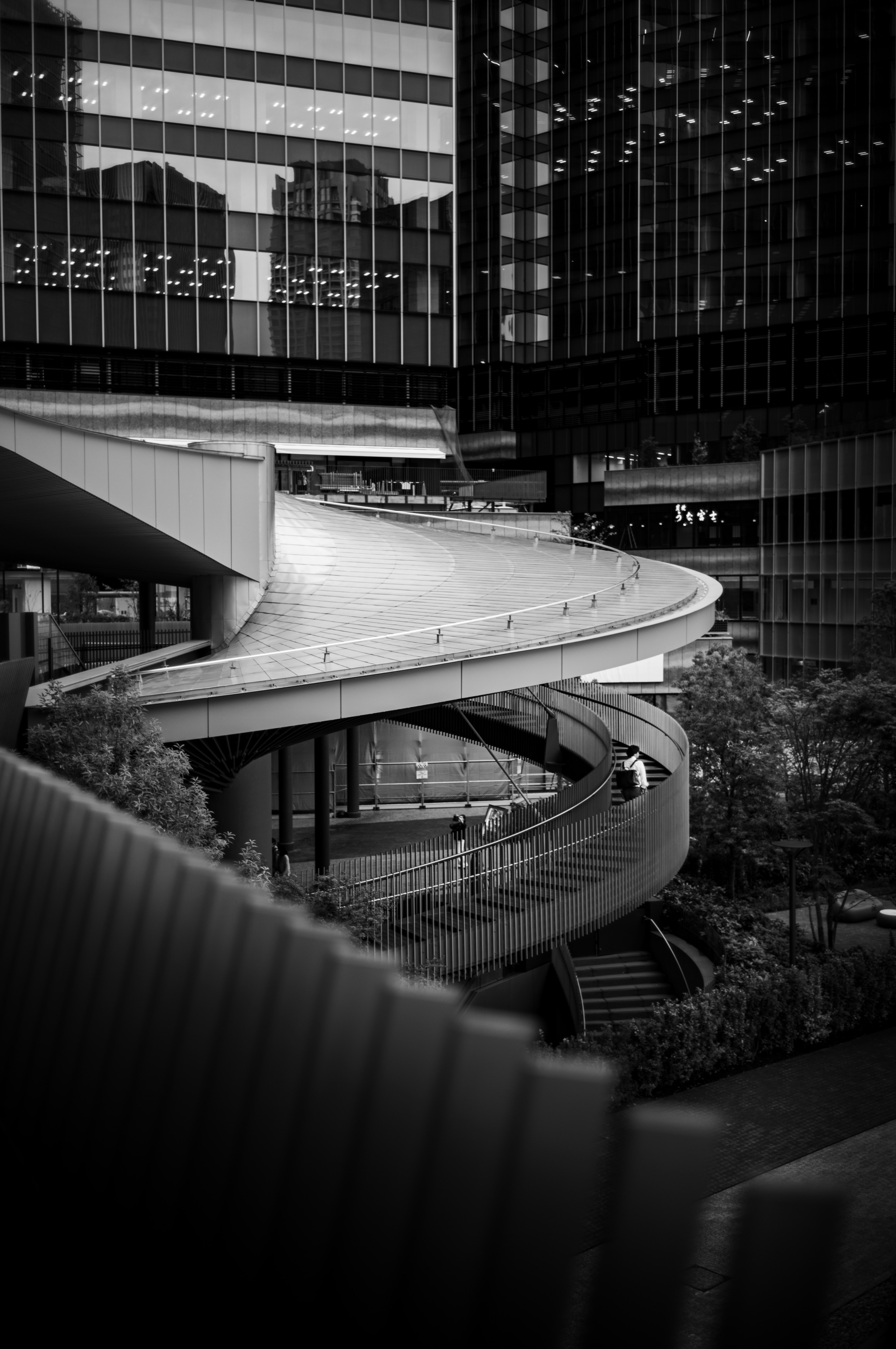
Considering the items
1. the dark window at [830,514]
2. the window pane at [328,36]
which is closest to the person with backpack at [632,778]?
the dark window at [830,514]

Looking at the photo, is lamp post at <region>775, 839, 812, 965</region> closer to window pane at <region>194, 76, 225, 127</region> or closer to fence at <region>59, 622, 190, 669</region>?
fence at <region>59, 622, 190, 669</region>

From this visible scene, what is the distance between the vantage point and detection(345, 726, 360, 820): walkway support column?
42.7m

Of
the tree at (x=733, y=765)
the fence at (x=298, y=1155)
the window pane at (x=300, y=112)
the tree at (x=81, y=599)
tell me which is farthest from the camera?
the window pane at (x=300, y=112)

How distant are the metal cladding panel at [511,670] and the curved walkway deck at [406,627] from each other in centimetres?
2

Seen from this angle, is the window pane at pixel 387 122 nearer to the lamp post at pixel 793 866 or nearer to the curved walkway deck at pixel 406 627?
the curved walkway deck at pixel 406 627

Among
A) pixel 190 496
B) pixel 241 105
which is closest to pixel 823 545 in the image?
pixel 241 105

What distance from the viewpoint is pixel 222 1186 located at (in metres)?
2.85

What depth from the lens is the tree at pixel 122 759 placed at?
15.6m

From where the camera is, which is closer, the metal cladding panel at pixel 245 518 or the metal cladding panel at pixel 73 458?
the metal cladding panel at pixel 73 458

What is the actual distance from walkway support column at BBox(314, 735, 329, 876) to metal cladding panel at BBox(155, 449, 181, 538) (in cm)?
1106

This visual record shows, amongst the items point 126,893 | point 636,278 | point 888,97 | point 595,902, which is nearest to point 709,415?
point 636,278

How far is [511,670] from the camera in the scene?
20.9 metres

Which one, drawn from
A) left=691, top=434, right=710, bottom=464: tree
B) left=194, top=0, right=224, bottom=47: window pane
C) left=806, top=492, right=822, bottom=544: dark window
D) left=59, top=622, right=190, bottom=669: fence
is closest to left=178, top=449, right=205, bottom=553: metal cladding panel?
left=59, top=622, right=190, bottom=669: fence

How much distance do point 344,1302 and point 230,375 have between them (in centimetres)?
5817
